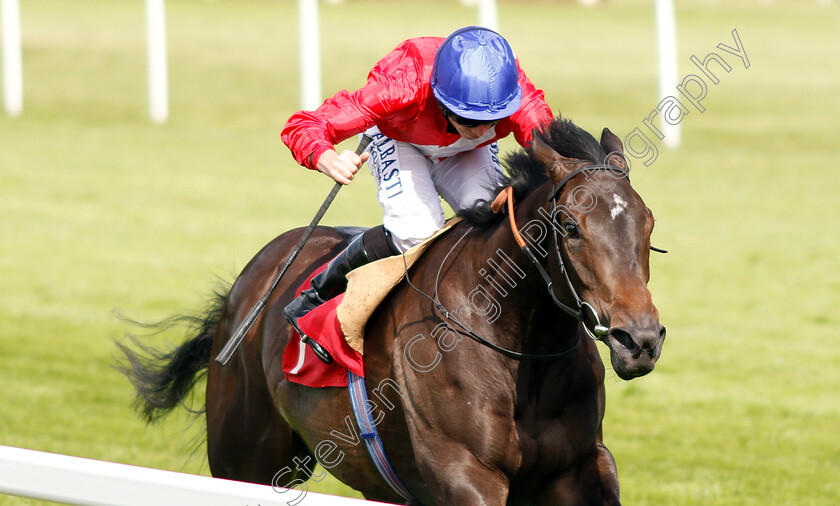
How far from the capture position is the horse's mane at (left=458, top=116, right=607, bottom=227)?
311 centimetres

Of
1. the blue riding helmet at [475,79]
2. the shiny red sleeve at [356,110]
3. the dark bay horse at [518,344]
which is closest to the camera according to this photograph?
the dark bay horse at [518,344]

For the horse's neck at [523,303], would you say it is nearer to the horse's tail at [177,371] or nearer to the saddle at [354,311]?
the saddle at [354,311]

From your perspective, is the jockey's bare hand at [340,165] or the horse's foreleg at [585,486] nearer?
the horse's foreleg at [585,486]

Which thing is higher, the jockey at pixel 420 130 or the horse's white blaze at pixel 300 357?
the jockey at pixel 420 130

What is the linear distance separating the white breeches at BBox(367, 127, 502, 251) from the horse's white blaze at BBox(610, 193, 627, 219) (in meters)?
0.78

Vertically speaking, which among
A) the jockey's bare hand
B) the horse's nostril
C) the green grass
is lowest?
the green grass

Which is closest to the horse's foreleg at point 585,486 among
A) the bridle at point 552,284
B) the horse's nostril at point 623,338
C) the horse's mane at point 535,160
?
the bridle at point 552,284

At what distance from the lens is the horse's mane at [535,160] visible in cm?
311

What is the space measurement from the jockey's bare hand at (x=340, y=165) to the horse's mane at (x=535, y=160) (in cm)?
40

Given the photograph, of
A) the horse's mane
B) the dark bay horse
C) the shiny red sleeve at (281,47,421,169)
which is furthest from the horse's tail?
the horse's mane

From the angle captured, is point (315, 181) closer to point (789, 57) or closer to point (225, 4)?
point (789, 57)

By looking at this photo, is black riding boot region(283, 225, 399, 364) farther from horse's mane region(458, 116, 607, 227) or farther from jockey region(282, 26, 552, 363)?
horse's mane region(458, 116, 607, 227)

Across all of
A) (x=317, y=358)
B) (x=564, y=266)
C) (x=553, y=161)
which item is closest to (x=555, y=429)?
(x=564, y=266)

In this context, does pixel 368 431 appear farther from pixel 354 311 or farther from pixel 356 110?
pixel 356 110
